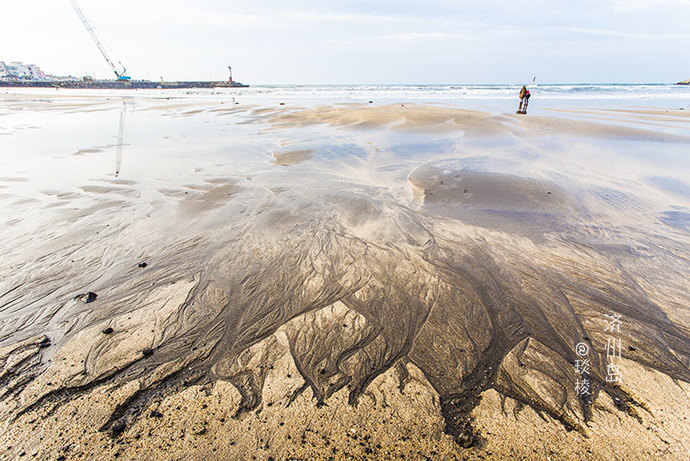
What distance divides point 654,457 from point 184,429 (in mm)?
3317

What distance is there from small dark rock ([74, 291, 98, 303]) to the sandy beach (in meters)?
0.03

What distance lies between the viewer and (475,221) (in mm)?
5770

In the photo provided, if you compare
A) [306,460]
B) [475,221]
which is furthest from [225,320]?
[475,221]

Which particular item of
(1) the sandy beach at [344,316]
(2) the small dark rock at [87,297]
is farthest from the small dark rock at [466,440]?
(2) the small dark rock at [87,297]

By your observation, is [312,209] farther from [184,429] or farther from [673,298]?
[673,298]

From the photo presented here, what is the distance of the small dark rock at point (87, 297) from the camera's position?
3.60 metres

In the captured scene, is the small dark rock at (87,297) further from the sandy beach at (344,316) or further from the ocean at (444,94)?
the ocean at (444,94)

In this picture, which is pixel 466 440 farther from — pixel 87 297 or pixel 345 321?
pixel 87 297

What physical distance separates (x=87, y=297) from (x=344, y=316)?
3.22 metres

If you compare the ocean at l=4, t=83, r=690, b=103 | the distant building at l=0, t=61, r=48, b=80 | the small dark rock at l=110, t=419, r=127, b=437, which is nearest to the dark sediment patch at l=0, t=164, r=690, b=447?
the small dark rock at l=110, t=419, r=127, b=437

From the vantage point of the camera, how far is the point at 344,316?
3.46 meters

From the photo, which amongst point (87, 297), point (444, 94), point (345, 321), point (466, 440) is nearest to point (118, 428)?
point (345, 321)

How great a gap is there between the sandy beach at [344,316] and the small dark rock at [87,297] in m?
0.03

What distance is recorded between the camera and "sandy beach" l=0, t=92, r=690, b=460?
2176mm
